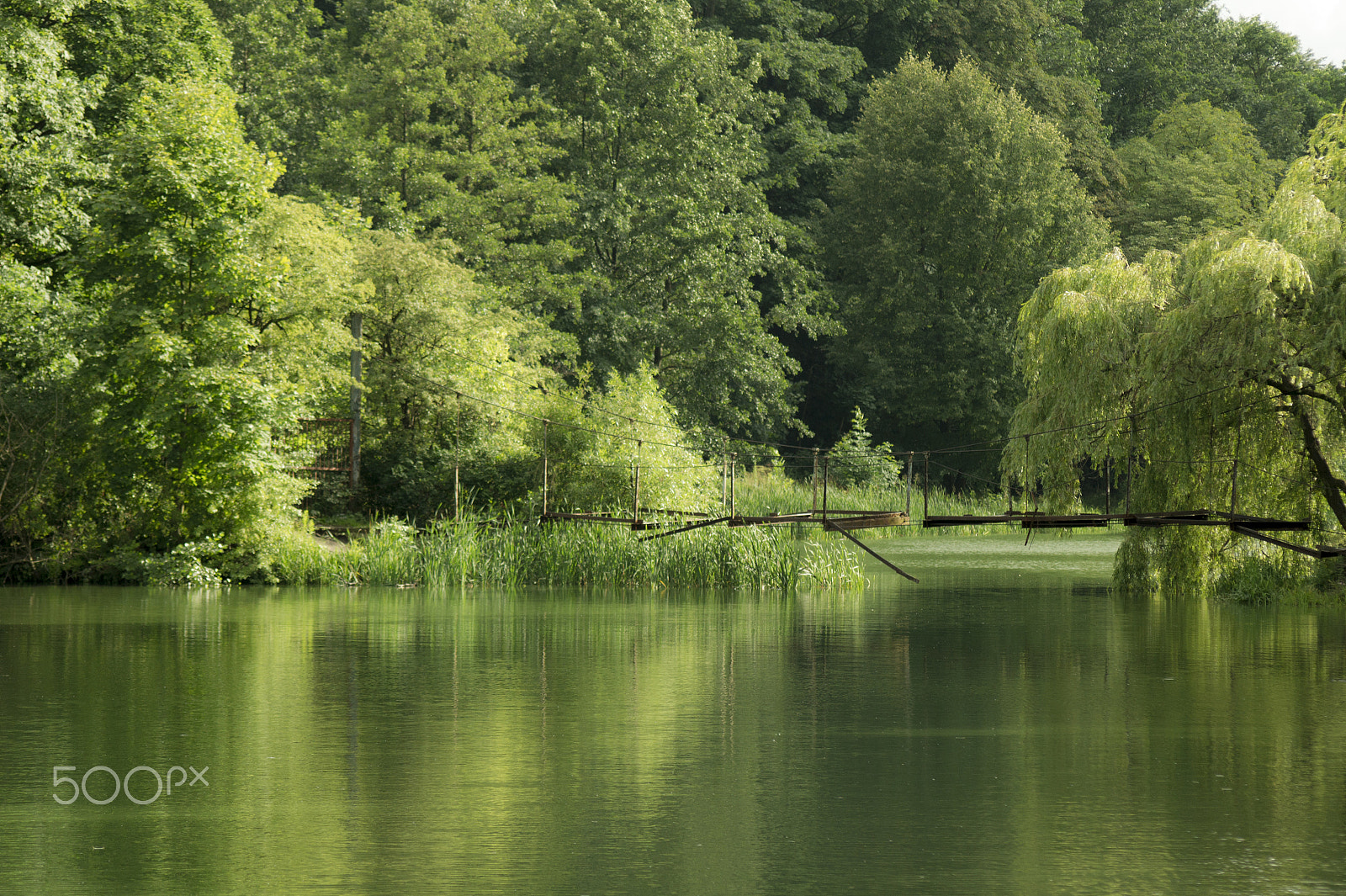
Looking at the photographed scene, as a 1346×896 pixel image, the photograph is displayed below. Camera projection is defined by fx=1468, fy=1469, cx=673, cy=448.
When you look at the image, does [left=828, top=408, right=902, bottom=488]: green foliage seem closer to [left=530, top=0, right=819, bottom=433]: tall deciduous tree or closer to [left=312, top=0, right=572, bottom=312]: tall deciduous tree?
[left=530, top=0, right=819, bottom=433]: tall deciduous tree

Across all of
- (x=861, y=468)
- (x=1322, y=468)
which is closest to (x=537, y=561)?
(x=1322, y=468)

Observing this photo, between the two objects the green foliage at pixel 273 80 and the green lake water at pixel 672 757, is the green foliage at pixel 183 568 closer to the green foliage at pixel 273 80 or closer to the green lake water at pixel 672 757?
the green lake water at pixel 672 757

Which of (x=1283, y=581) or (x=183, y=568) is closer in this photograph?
(x=1283, y=581)

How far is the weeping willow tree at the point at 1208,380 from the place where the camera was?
1977 centimetres

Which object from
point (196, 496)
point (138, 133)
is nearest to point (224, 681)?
point (196, 496)

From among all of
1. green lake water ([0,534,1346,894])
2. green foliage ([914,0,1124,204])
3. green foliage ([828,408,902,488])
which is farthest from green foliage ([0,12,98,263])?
green foliage ([914,0,1124,204])

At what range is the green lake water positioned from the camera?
22.9ft

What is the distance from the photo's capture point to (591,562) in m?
26.0

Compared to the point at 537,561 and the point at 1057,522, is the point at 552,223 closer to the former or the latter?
the point at 537,561

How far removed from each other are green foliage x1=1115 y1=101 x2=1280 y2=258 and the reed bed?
27.4m

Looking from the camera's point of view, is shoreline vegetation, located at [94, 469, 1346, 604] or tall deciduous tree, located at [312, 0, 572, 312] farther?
tall deciduous tree, located at [312, 0, 572, 312]

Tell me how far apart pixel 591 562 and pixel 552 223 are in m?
18.9

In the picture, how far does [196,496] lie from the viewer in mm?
25328

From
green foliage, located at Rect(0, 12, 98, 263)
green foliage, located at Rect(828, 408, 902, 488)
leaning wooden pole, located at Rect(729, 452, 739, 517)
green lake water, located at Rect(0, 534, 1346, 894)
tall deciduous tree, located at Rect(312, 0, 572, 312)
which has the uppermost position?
tall deciduous tree, located at Rect(312, 0, 572, 312)
